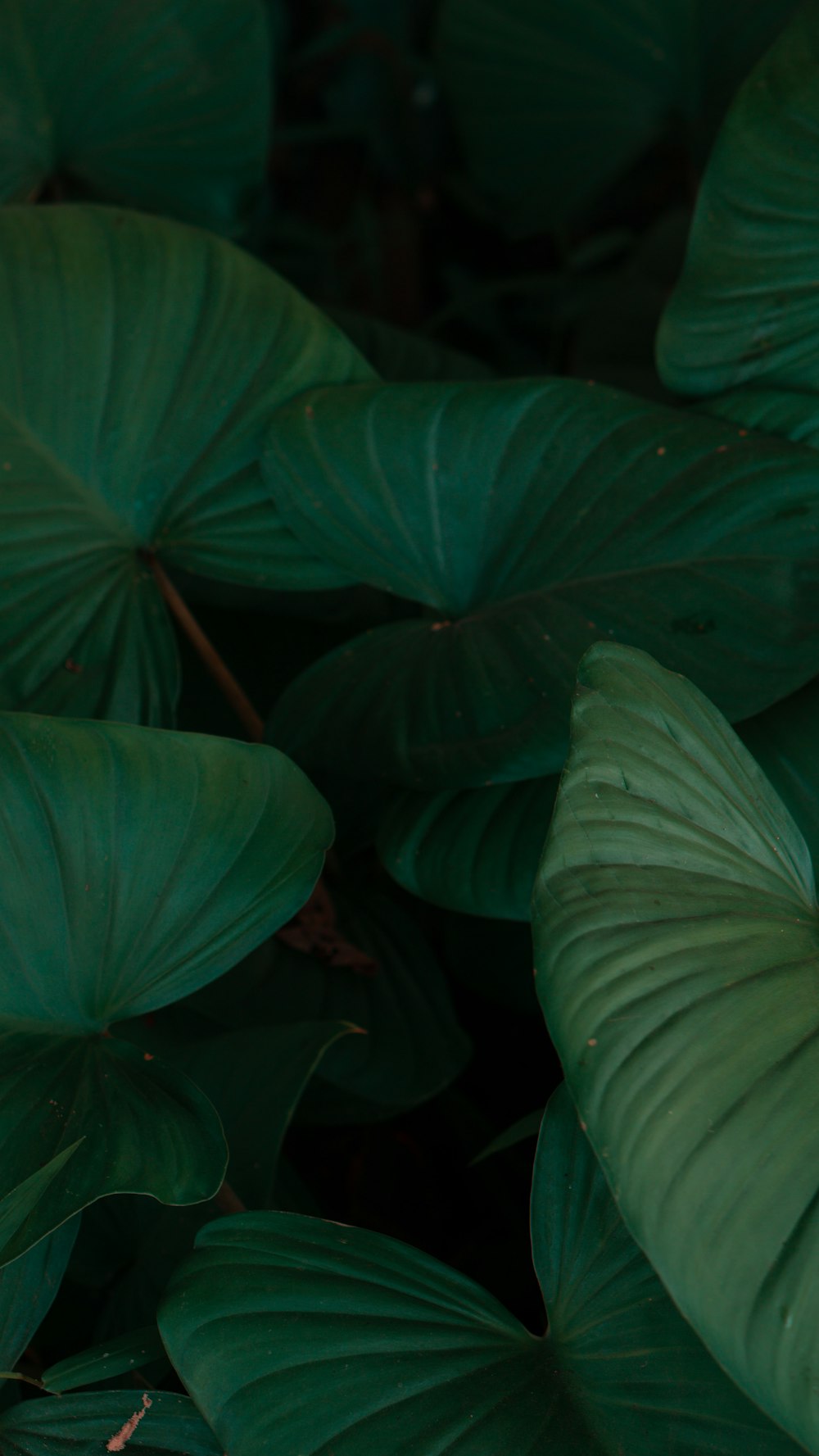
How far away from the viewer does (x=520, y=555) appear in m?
0.73

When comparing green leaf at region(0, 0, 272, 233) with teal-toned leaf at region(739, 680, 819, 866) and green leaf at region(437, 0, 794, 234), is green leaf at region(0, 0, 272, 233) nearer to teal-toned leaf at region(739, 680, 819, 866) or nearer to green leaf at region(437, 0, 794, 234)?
green leaf at region(437, 0, 794, 234)

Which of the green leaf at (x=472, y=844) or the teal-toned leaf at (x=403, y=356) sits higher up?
the teal-toned leaf at (x=403, y=356)

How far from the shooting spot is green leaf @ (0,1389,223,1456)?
50 cm

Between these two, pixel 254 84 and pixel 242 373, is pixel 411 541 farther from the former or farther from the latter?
pixel 254 84

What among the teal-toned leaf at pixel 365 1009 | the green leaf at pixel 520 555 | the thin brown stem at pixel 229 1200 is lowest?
the teal-toned leaf at pixel 365 1009

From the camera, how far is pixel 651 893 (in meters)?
0.46

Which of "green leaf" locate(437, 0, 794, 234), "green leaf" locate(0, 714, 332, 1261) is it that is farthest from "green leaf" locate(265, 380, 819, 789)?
"green leaf" locate(437, 0, 794, 234)

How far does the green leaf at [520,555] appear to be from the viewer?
2.10 ft

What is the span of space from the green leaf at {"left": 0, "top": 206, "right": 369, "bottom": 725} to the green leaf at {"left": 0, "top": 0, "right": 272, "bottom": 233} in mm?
348

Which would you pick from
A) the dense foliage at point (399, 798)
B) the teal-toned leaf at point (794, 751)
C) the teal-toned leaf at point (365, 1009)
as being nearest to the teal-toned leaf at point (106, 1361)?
the dense foliage at point (399, 798)

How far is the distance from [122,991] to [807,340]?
0.61 m

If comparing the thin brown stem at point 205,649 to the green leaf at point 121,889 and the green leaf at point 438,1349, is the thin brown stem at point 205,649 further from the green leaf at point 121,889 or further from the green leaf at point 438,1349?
the green leaf at point 438,1349

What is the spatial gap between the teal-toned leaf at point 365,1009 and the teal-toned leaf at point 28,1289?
207 millimetres

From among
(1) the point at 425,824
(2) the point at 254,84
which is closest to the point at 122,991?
(1) the point at 425,824
